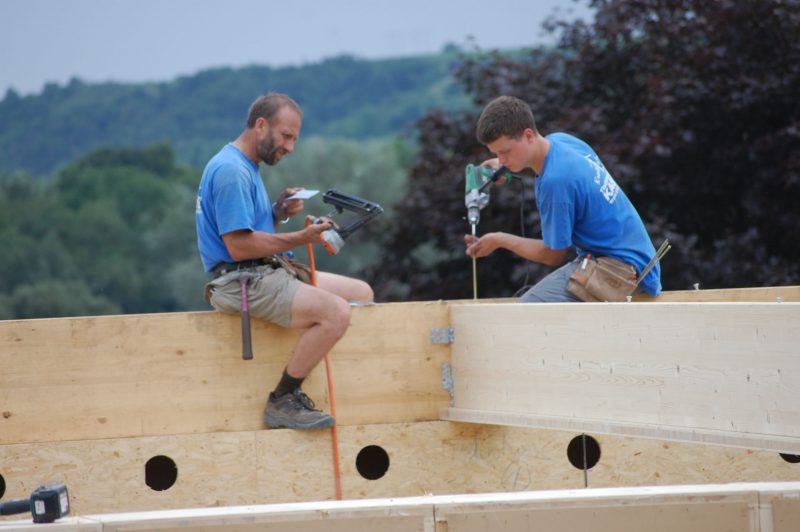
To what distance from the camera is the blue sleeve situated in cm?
587

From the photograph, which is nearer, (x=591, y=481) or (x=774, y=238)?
(x=591, y=481)

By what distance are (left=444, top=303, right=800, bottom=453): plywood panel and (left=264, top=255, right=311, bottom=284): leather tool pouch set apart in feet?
2.94

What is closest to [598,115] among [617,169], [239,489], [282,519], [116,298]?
[617,169]

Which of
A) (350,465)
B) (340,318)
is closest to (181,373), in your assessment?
(340,318)

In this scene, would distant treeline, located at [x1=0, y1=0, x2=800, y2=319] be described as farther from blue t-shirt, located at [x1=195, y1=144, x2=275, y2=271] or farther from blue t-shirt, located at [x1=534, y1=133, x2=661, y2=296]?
blue t-shirt, located at [x1=195, y1=144, x2=275, y2=271]

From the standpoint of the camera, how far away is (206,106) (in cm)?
6234

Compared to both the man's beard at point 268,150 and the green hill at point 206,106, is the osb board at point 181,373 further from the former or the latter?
the green hill at point 206,106

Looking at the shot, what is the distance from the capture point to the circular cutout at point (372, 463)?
21.7 ft

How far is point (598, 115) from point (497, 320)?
647cm

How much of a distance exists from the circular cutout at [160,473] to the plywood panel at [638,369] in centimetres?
162

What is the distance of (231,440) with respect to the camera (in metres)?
6.19

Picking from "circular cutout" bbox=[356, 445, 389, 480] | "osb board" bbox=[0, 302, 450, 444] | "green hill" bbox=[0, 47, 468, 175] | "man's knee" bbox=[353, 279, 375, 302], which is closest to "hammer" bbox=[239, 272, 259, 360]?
"osb board" bbox=[0, 302, 450, 444]

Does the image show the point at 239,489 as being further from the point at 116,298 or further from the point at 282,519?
the point at 116,298

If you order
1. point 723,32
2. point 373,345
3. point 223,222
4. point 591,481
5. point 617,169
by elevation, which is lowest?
point 591,481
